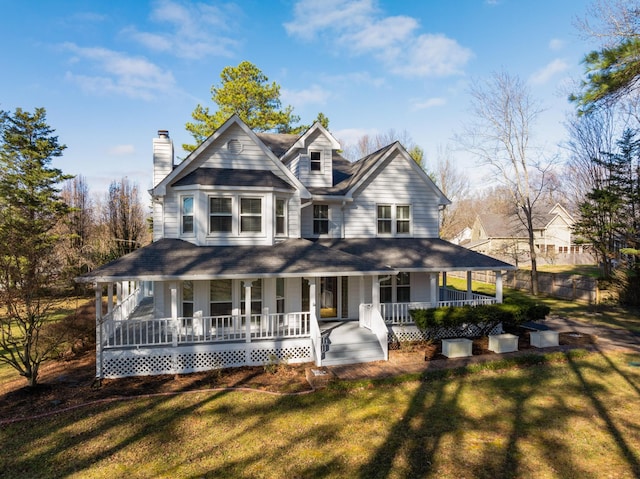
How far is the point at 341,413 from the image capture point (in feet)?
28.6

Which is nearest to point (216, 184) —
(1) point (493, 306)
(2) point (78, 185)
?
(1) point (493, 306)

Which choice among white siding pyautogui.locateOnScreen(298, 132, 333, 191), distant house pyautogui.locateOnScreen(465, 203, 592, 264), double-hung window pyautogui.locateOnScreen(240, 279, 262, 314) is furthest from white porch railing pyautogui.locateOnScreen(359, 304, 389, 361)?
distant house pyautogui.locateOnScreen(465, 203, 592, 264)

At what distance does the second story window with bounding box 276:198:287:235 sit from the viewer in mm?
14820

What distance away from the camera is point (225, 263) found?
1221cm

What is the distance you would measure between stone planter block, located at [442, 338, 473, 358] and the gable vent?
10.7 metres

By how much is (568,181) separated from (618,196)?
1701cm

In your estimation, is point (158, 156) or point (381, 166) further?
point (381, 166)

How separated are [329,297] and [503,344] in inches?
272

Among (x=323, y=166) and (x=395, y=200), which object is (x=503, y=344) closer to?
(x=395, y=200)

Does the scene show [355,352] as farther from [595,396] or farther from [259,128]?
[259,128]

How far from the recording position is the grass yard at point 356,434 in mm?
6551

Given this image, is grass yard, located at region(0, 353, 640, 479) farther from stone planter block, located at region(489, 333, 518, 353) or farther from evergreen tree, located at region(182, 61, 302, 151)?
evergreen tree, located at region(182, 61, 302, 151)

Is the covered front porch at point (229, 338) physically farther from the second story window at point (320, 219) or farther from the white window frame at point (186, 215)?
the second story window at point (320, 219)

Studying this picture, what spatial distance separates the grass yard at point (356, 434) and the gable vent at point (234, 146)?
9.11 m
